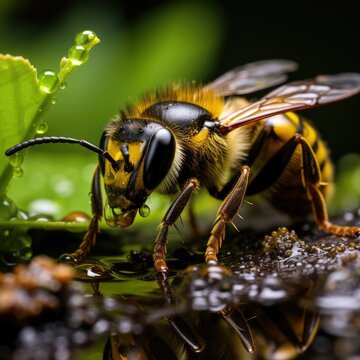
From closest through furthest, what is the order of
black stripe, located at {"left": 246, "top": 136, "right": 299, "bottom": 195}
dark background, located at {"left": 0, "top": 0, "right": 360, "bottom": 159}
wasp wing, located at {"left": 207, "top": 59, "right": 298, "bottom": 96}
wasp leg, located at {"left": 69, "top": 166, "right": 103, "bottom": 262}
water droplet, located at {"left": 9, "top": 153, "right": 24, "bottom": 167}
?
water droplet, located at {"left": 9, "top": 153, "right": 24, "bottom": 167} < wasp leg, located at {"left": 69, "top": 166, "right": 103, "bottom": 262} < black stripe, located at {"left": 246, "top": 136, "right": 299, "bottom": 195} < wasp wing, located at {"left": 207, "top": 59, "right": 298, "bottom": 96} < dark background, located at {"left": 0, "top": 0, "right": 360, "bottom": 159}

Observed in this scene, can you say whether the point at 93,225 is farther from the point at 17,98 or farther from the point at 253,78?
the point at 253,78

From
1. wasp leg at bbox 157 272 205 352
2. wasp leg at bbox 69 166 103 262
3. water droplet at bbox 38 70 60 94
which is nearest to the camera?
wasp leg at bbox 157 272 205 352

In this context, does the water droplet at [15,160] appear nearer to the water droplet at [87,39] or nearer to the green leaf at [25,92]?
the green leaf at [25,92]

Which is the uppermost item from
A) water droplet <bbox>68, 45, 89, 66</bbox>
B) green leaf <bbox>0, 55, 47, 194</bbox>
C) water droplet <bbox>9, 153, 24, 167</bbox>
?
water droplet <bbox>68, 45, 89, 66</bbox>

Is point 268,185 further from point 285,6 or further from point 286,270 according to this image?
point 285,6

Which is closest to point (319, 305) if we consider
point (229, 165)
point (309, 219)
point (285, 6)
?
Result: point (229, 165)

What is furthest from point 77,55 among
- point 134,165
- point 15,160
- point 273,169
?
point 273,169

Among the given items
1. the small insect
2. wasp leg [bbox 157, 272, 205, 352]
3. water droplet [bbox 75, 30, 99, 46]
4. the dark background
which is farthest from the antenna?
the dark background

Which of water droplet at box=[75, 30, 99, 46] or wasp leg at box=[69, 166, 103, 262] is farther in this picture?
wasp leg at box=[69, 166, 103, 262]

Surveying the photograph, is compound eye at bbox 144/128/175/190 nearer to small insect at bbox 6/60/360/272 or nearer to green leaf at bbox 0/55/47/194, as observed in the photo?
small insect at bbox 6/60/360/272
